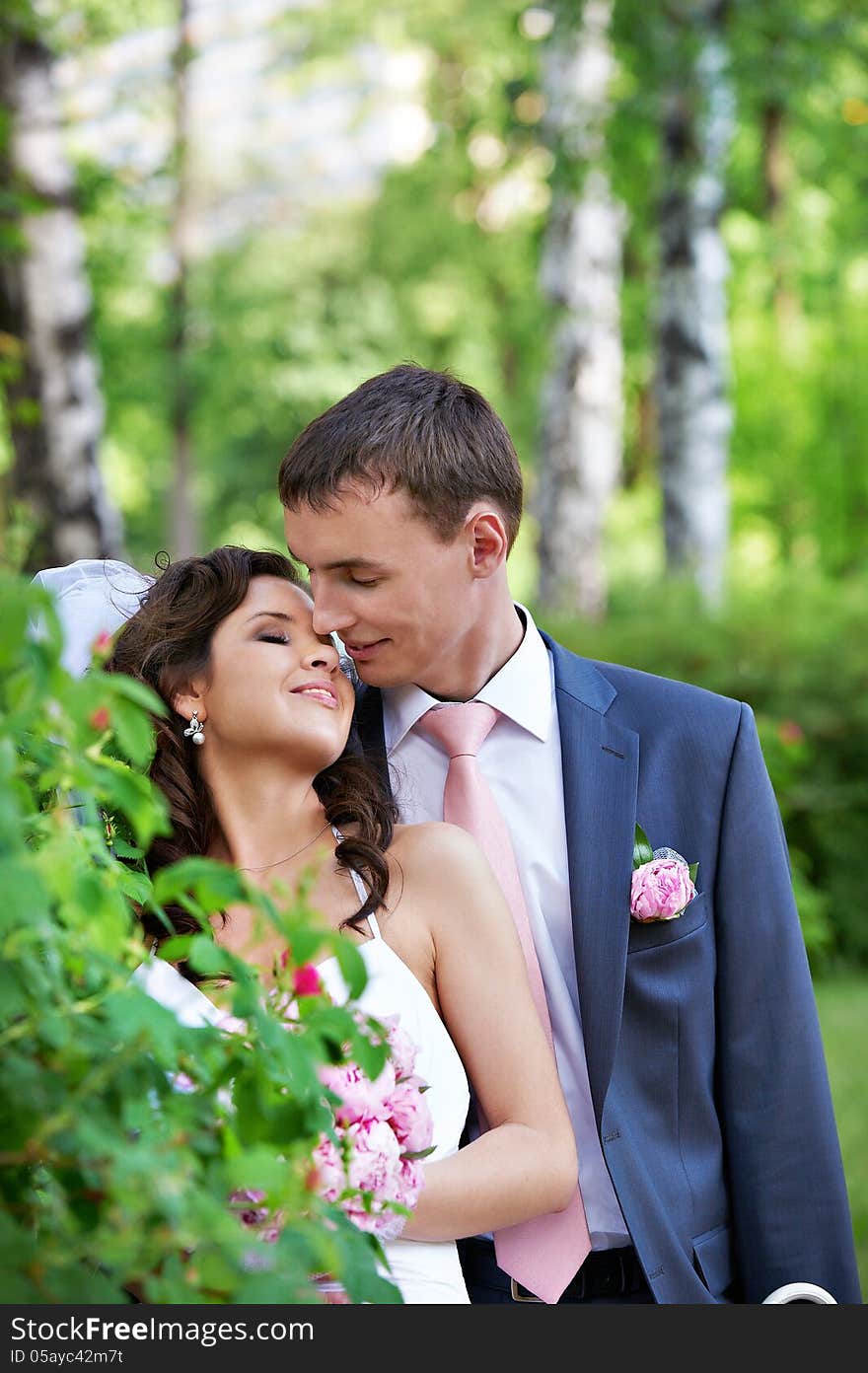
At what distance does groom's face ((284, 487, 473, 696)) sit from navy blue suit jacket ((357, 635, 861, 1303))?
34 centimetres

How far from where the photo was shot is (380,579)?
273cm

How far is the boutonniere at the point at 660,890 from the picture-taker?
8.87 feet

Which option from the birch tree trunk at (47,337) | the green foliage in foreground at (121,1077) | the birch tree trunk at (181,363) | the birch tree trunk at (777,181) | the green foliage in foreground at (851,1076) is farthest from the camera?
the birch tree trunk at (181,363)

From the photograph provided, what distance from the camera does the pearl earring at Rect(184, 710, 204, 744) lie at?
2787mm

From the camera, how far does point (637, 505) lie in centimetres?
2230

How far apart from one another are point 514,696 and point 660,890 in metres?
0.49

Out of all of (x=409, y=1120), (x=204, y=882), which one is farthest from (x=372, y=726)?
(x=204, y=882)

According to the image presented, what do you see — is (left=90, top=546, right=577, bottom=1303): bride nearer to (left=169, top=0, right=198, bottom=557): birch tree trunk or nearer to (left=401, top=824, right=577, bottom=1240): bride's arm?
(left=401, top=824, right=577, bottom=1240): bride's arm

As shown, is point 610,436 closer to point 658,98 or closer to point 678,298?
point 678,298

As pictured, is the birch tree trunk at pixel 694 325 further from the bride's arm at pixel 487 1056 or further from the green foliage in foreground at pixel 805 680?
the bride's arm at pixel 487 1056

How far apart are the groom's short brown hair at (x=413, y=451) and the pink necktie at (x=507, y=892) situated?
357 millimetres

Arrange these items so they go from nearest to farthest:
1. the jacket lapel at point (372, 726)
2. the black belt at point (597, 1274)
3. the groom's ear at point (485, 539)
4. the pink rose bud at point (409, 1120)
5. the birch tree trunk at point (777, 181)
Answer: the pink rose bud at point (409, 1120)
the black belt at point (597, 1274)
the groom's ear at point (485, 539)
the jacket lapel at point (372, 726)
the birch tree trunk at point (777, 181)

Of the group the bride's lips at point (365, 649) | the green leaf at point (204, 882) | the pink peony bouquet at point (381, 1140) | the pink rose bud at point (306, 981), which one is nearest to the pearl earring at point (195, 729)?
the bride's lips at point (365, 649)

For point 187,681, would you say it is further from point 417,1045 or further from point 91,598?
point 417,1045
